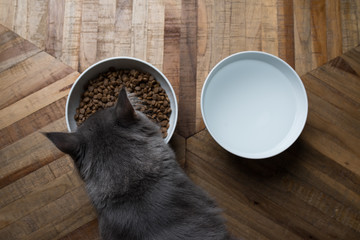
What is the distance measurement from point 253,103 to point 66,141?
79 cm

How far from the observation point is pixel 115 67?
128 centimetres

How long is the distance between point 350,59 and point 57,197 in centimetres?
147

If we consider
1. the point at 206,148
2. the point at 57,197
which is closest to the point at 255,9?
the point at 206,148

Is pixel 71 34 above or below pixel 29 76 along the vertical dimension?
above

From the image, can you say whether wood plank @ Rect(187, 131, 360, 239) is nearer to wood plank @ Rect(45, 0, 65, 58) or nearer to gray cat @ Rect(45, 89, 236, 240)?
gray cat @ Rect(45, 89, 236, 240)

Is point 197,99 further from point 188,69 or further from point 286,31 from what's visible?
point 286,31

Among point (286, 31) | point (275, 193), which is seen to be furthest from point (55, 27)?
point (275, 193)

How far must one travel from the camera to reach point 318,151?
136 centimetres

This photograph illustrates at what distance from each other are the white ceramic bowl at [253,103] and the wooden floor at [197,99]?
0.09 meters

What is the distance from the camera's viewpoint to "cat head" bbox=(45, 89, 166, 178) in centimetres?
92

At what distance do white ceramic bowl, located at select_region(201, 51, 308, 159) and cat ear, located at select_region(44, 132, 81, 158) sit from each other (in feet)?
1.82

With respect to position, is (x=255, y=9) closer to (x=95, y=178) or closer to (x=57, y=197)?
(x=95, y=178)

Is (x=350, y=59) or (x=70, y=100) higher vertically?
(x=350, y=59)

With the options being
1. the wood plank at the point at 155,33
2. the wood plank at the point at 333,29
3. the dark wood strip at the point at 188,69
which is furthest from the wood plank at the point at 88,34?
the wood plank at the point at 333,29
